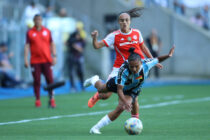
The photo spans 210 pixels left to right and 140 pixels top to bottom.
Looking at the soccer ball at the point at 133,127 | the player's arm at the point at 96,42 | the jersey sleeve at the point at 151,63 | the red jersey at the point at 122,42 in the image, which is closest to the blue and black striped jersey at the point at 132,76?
the jersey sleeve at the point at 151,63

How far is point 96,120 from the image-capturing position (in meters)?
11.1

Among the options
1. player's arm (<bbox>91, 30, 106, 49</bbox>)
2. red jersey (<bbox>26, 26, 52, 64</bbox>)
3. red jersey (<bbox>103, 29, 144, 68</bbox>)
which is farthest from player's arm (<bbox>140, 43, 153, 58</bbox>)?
red jersey (<bbox>26, 26, 52, 64</bbox>)

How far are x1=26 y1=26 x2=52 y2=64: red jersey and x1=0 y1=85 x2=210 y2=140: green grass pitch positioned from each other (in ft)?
4.33

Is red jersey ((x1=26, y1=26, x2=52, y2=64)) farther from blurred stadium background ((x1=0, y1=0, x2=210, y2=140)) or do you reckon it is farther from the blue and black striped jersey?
the blue and black striped jersey

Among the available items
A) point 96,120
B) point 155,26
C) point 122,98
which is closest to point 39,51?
point 96,120

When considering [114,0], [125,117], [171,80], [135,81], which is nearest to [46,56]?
[125,117]

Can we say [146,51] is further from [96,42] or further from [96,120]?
[96,120]

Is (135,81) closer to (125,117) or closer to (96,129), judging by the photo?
(96,129)

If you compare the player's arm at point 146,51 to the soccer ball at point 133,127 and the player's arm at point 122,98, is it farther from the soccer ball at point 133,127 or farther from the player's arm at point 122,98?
the soccer ball at point 133,127

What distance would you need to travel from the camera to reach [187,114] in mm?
12070

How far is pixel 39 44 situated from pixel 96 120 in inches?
167

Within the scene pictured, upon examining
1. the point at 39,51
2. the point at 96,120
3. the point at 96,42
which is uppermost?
the point at 96,42

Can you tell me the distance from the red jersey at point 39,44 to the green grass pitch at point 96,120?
1321mm

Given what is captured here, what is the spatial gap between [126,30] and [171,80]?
18.0m
